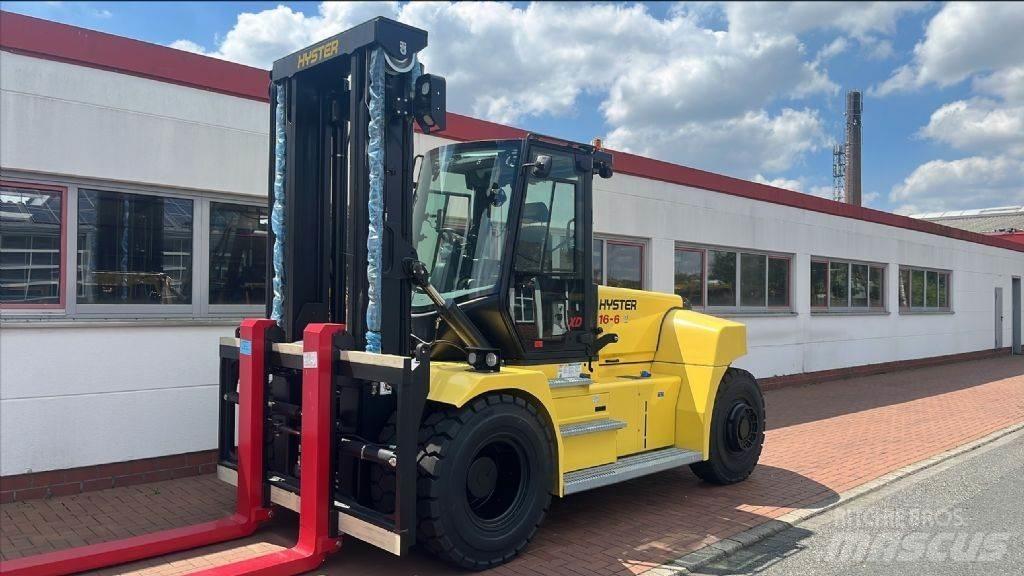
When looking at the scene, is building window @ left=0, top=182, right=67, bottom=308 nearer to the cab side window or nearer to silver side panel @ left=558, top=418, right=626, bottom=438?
the cab side window

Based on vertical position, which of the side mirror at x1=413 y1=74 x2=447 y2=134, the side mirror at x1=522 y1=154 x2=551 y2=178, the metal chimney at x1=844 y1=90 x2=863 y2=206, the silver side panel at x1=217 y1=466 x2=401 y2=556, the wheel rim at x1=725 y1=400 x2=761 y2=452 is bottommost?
the silver side panel at x1=217 y1=466 x2=401 y2=556

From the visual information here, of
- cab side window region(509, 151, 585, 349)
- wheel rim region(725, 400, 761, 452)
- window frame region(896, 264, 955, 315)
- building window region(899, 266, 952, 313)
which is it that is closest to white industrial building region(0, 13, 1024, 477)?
cab side window region(509, 151, 585, 349)

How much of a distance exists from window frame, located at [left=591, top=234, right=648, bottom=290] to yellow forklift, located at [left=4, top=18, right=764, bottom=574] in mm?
4487

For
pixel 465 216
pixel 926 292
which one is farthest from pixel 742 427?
pixel 926 292

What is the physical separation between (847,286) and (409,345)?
551 inches

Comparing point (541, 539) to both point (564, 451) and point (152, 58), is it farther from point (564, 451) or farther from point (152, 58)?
point (152, 58)

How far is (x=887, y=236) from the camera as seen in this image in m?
18.1

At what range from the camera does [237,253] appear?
24.0 ft

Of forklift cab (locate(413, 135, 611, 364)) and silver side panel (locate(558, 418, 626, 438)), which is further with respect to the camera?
silver side panel (locate(558, 418, 626, 438))

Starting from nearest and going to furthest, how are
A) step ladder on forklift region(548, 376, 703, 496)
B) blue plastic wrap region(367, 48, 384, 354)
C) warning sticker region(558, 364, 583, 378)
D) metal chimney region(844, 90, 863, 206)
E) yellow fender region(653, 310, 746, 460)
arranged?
blue plastic wrap region(367, 48, 384, 354) → step ladder on forklift region(548, 376, 703, 496) → warning sticker region(558, 364, 583, 378) → yellow fender region(653, 310, 746, 460) → metal chimney region(844, 90, 863, 206)

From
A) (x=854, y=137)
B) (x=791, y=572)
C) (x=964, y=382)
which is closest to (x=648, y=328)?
(x=791, y=572)

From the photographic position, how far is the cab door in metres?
5.50

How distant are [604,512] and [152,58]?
5492 mm
